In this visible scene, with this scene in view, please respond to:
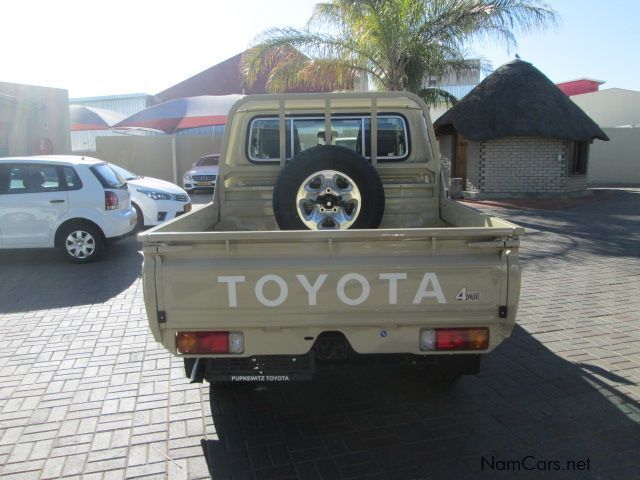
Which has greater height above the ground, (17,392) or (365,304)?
(365,304)

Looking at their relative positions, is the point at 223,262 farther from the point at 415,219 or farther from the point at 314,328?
the point at 415,219

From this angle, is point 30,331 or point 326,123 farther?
point 30,331

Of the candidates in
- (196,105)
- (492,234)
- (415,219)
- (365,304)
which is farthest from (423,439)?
(196,105)

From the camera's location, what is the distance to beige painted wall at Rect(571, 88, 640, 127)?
27.4 m

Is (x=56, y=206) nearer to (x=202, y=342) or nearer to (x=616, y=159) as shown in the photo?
(x=202, y=342)

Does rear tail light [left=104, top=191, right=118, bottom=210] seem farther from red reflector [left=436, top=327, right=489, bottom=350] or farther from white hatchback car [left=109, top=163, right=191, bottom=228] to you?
red reflector [left=436, top=327, right=489, bottom=350]

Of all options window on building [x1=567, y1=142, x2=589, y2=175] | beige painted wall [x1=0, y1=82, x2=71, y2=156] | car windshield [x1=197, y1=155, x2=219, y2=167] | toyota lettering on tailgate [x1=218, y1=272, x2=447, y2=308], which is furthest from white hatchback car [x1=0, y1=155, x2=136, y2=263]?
window on building [x1=567, y1=142, x2=589, y2=175]

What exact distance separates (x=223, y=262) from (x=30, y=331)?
344cm

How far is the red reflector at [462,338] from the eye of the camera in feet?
9.92

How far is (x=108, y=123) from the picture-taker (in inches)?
992

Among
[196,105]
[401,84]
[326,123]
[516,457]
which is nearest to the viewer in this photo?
[516,457]

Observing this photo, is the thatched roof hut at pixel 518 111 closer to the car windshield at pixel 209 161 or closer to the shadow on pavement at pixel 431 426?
the car windshield at pixel 209 161

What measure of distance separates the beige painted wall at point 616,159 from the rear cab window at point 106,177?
20.8 meters

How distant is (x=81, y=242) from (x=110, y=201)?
0.76 meters
